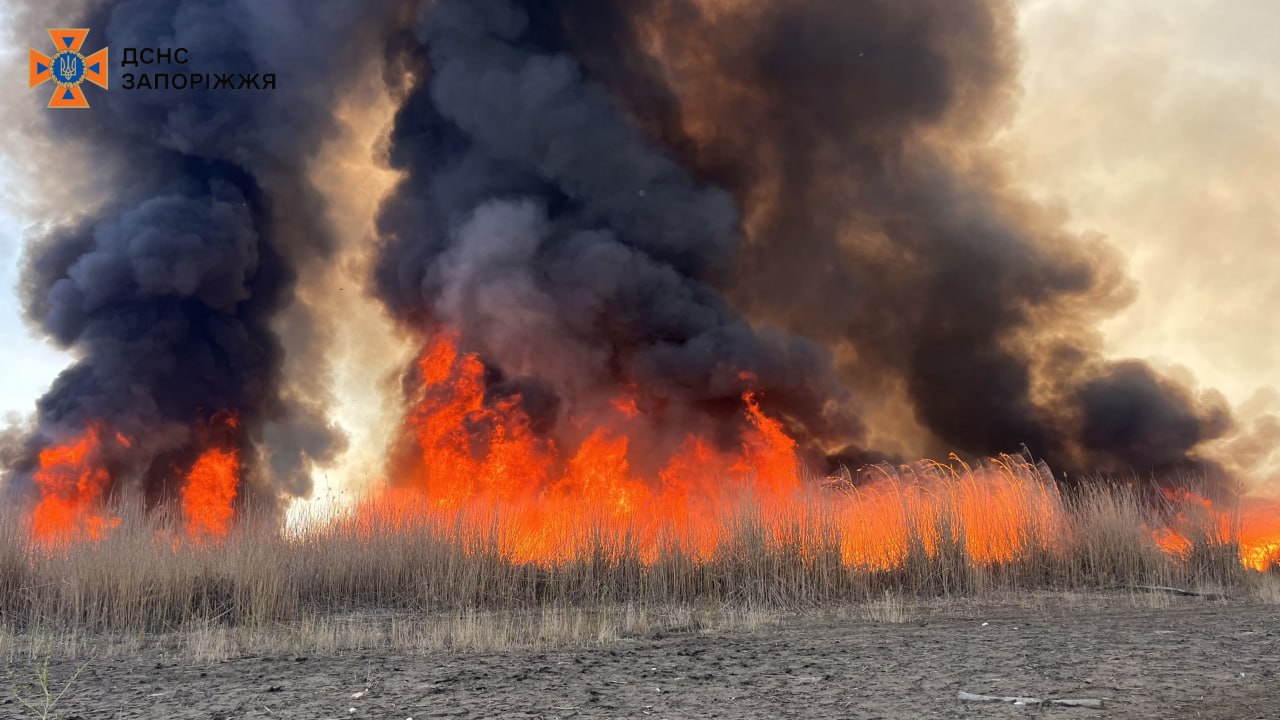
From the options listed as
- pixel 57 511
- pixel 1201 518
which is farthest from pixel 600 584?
pixel 57 511

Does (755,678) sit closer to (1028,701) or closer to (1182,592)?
(1028,701)

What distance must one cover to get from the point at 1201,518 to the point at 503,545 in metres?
13.7

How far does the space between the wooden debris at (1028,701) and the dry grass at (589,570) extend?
20.9ft

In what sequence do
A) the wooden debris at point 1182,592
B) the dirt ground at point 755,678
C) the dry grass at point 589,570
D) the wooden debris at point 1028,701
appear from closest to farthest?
1. the wooden debris at point 1028,701
2. the dirt ground at point 755,678
3. the dry grass at point 589,570
4. the wooden debris at point 1182,592

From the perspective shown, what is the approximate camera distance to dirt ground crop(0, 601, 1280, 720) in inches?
298

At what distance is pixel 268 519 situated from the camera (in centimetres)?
1717

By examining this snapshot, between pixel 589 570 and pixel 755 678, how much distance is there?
862 centimetres

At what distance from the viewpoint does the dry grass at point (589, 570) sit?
1488cm

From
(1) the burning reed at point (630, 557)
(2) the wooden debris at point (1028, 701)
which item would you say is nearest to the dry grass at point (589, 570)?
(1) the burning reed at point (630, 557)

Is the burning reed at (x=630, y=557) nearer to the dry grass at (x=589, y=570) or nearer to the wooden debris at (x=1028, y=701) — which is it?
the dry grass at (x=589, y=570)

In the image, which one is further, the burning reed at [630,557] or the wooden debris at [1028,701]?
the burning reed at [630,557]

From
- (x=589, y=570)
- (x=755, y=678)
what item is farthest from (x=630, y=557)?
(x=755, y=678)

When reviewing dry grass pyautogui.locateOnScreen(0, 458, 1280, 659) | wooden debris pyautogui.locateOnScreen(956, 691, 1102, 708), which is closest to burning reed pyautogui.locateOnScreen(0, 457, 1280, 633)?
dry grass pyautogui.locateOnScreen(0, 458, 1280, 659)

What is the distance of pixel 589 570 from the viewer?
17.2 metres
